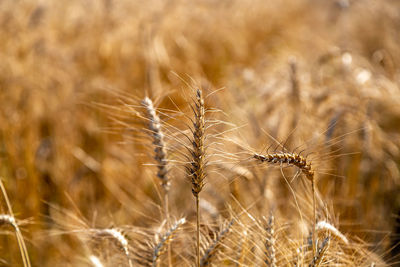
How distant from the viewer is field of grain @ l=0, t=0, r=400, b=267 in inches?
35.8

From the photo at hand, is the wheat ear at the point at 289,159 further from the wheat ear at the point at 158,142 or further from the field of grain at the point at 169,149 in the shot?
the wheat ear at the point at 158,142

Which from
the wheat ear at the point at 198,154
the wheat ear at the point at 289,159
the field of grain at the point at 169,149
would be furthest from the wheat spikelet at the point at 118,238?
the wheat ear at the point at 289,159

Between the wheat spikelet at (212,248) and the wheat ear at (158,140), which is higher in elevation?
the wheat ear at (158,140)

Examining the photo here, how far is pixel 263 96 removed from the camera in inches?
83.7

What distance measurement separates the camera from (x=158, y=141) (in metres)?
0.86

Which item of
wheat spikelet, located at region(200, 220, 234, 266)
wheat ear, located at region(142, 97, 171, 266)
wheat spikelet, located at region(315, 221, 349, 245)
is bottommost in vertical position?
wheat spikelet, located at region(200, 220, 234, 266)

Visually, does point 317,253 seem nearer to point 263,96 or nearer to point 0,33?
point 263,96

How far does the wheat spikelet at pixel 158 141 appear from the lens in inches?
31.8

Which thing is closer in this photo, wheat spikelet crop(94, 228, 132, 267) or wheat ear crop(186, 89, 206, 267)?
wheat ear crop(186, 89, 206, 267)

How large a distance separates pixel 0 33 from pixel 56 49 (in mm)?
384

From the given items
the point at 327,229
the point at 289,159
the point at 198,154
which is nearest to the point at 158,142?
the point at 198,154

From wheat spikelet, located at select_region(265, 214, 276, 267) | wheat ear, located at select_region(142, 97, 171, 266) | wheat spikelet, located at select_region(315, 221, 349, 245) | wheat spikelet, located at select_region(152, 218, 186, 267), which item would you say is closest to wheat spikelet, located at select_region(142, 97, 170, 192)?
wheat ear, located at select_region(142, 97, 171, 266)

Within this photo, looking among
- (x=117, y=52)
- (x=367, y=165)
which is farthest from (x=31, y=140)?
(x=367, y=165)

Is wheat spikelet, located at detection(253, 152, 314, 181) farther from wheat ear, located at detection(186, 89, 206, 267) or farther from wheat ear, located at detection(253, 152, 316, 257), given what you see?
wheat ear, located at detection(186, 89, 206, 267)
